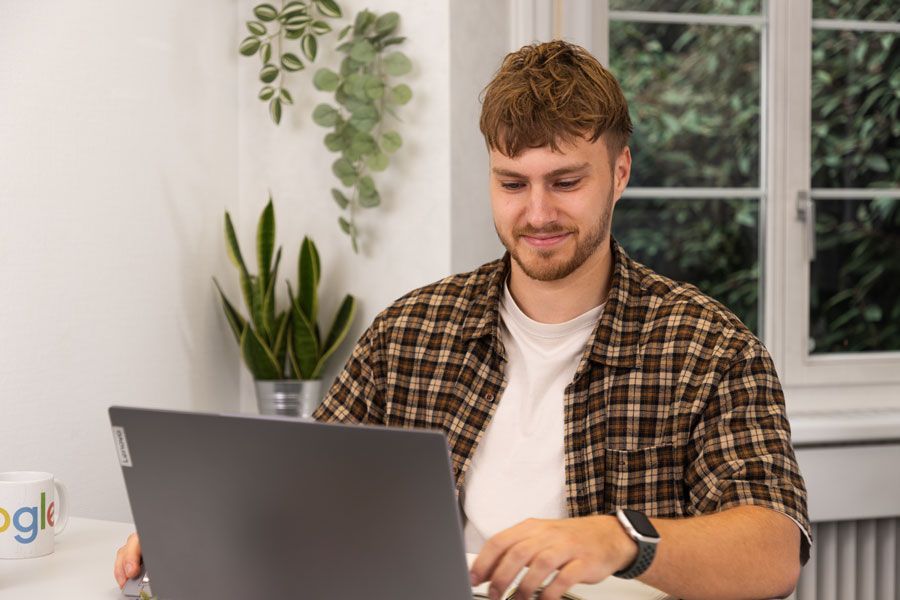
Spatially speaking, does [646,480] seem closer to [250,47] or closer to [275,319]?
[275,319]

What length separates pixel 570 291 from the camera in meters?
1.62

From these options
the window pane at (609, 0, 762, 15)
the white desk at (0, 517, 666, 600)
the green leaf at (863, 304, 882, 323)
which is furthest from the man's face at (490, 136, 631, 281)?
the green leaf at (863, 304, 882, 323)

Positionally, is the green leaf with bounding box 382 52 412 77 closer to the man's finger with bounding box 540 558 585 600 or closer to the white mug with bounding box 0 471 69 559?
the white mug with bounding box 0 471 69 559

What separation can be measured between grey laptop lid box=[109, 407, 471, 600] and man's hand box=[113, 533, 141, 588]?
0.19 meters

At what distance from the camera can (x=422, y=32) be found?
2367mm

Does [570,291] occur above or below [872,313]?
above

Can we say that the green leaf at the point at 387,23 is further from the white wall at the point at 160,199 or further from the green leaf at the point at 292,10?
the green leaf at the point at 292,10

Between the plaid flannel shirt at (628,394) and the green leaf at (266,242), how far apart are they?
0.73 m

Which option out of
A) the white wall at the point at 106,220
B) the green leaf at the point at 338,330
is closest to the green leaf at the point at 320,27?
the white wall at the point at 106,220

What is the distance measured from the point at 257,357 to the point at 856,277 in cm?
164

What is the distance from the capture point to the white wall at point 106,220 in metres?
1.86

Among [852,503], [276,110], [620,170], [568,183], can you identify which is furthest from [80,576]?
[852,503]

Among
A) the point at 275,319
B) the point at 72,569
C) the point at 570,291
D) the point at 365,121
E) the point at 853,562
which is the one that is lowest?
the point at 853,562

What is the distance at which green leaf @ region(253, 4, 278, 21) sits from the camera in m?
2.41
